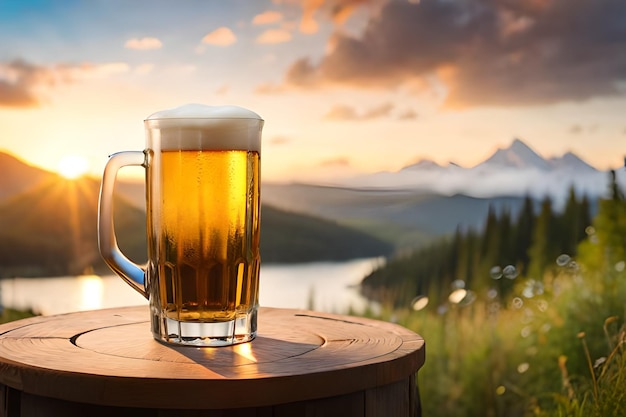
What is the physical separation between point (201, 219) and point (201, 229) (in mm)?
21

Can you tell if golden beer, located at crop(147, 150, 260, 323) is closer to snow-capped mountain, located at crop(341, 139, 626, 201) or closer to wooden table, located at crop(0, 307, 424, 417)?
wooden table, located at crop(0, 307, 424, 417)

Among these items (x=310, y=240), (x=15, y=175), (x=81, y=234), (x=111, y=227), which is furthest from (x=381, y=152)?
(x=111, y=227)

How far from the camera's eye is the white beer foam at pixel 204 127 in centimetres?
150

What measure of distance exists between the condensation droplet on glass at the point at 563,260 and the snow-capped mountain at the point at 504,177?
1.19 feet

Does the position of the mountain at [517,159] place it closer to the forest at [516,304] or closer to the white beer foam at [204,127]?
the forest at [516,304]

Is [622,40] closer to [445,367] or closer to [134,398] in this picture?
[445,367]

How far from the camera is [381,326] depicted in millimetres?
1823

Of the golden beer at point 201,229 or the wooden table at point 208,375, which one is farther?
the golden beer at point 201,229

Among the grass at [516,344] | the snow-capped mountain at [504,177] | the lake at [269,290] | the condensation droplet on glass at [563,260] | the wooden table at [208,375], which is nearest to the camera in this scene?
the wooden table at [208,375]

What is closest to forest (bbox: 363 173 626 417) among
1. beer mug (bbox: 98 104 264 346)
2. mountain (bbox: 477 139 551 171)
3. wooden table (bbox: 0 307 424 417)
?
mountain (bbox: 477 139 551 171)

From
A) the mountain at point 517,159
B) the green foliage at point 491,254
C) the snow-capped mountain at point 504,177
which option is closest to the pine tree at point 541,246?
the green foliage at point 491,254

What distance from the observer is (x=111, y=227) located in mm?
1646

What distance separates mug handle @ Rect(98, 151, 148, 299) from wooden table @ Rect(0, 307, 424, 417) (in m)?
0.13

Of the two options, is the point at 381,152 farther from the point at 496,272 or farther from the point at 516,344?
the point at 516,344
